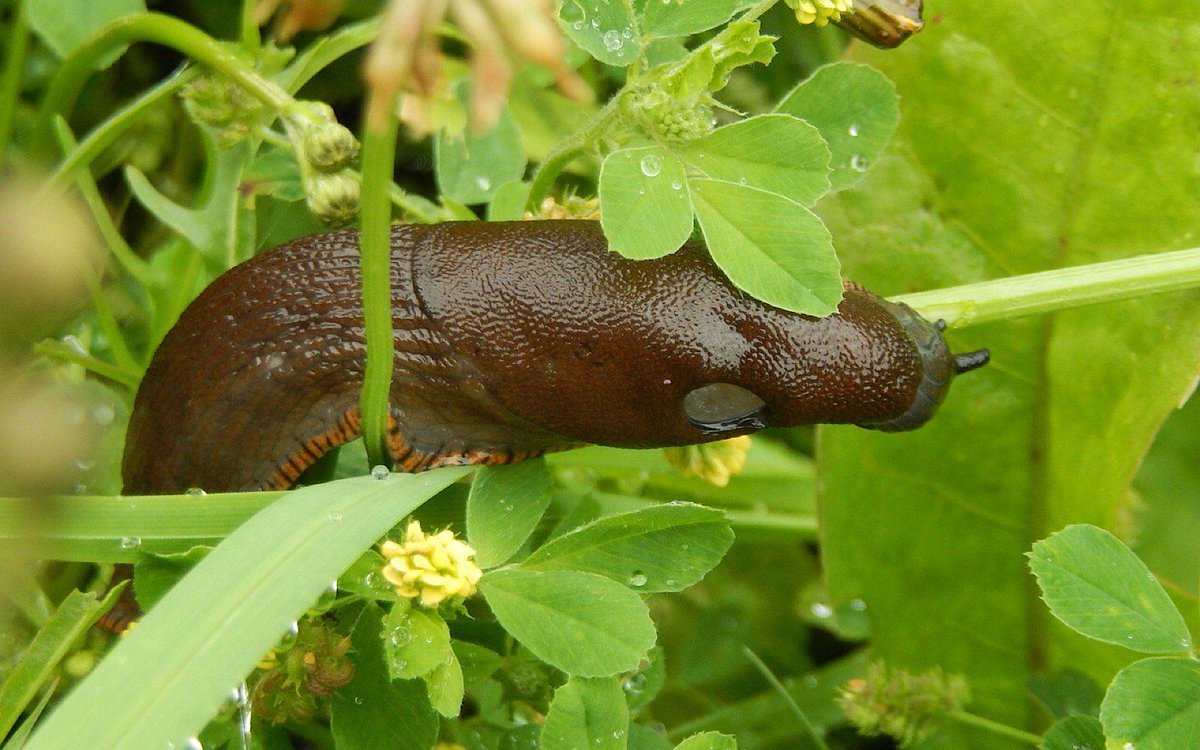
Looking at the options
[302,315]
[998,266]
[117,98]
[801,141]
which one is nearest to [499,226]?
[302,315]

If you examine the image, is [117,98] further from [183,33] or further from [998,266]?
[998,266]

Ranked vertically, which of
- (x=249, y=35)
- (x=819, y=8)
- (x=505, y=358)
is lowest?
(x=505, y=358)

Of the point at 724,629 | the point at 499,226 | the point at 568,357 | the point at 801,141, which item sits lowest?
the point at 724,629

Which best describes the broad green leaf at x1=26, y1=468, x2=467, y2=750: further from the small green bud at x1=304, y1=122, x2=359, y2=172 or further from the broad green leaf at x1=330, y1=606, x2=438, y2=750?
the small green bud at x1=304, y1=122, x2=359, y2=172

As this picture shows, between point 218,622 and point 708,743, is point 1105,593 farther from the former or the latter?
point 218,622

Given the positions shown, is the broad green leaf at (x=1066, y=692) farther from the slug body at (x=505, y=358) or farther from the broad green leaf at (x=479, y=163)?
the broad green leaf at (x=479, y=163)

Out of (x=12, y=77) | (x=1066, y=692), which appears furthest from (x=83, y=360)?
(x=1066, y=692)
